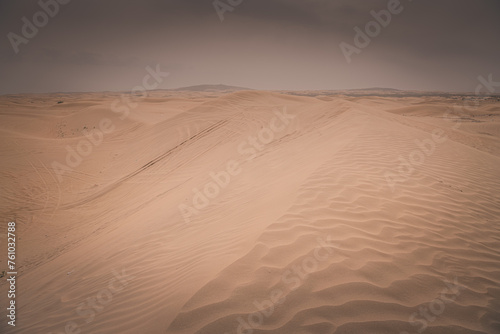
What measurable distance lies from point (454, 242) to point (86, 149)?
51.2 feet

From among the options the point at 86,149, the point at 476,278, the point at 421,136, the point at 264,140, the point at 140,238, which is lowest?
the point at 476,278

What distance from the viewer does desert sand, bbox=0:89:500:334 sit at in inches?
88.0

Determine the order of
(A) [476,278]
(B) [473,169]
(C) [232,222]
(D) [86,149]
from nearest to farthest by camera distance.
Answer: (A) [476,278]
(C) [232,222]
(B) [473,169]
(D) [86,149]

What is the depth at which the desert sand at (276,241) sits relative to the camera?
2236mm

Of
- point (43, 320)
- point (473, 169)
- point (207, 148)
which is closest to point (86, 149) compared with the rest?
point (207, 148)

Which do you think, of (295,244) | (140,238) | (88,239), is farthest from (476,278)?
(88,239)

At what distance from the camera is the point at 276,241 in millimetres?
2941

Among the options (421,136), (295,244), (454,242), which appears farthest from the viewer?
(421,136)

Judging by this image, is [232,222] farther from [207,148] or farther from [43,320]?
[207,148]

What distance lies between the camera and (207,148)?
1000cm

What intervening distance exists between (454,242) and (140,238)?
531 centimetres

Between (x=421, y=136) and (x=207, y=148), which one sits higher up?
(x=207, y=148)

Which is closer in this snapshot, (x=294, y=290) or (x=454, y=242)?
(x=294, y=290)

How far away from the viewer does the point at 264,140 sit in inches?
379
